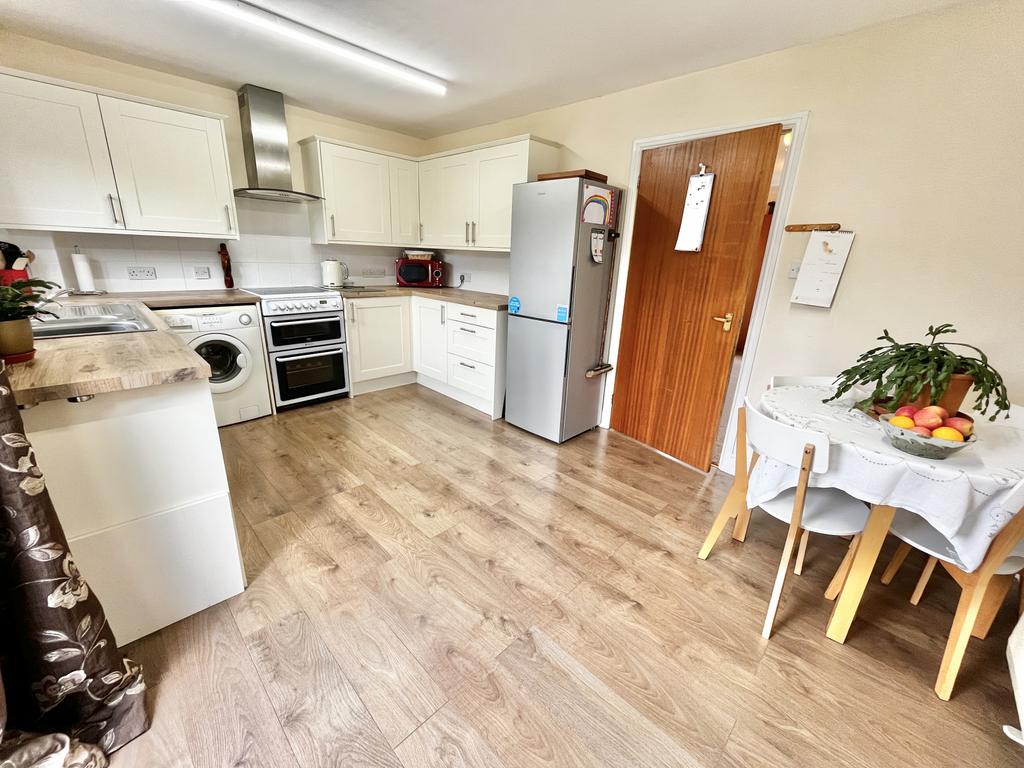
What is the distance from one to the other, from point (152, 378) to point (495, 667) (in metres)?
1.35

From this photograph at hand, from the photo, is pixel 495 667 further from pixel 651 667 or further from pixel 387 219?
pixel 387 219

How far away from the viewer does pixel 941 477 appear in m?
1.12

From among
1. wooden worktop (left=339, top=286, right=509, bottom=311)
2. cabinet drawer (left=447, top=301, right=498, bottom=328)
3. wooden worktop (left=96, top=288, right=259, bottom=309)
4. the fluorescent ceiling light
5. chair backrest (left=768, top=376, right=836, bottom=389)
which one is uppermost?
the fluorescent ceiling light

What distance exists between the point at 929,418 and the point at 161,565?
242 cm

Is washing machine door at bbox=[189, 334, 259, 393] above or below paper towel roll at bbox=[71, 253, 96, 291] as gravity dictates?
below

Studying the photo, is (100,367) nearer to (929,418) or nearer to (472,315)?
(472,315)

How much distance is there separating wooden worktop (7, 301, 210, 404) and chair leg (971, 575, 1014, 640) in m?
2.67

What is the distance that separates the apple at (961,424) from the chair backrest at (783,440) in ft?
1.04

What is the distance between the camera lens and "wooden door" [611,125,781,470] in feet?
7.18

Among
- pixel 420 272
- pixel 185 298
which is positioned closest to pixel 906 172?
pixel 420 272

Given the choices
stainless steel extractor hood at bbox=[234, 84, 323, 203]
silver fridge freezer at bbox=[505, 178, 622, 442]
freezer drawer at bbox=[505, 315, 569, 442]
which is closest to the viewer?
silver fridge freezer at bbox=[505, 178, 622, 442]

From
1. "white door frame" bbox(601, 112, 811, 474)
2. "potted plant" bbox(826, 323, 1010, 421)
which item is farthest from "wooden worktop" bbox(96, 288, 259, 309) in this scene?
"potted plant" bbox(826, 323, 1010, 421)

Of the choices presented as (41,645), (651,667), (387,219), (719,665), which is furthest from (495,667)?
(387,219)

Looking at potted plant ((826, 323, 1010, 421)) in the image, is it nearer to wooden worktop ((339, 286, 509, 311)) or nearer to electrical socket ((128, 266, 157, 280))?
wooden worktop ((339, 286, 509, 311))
